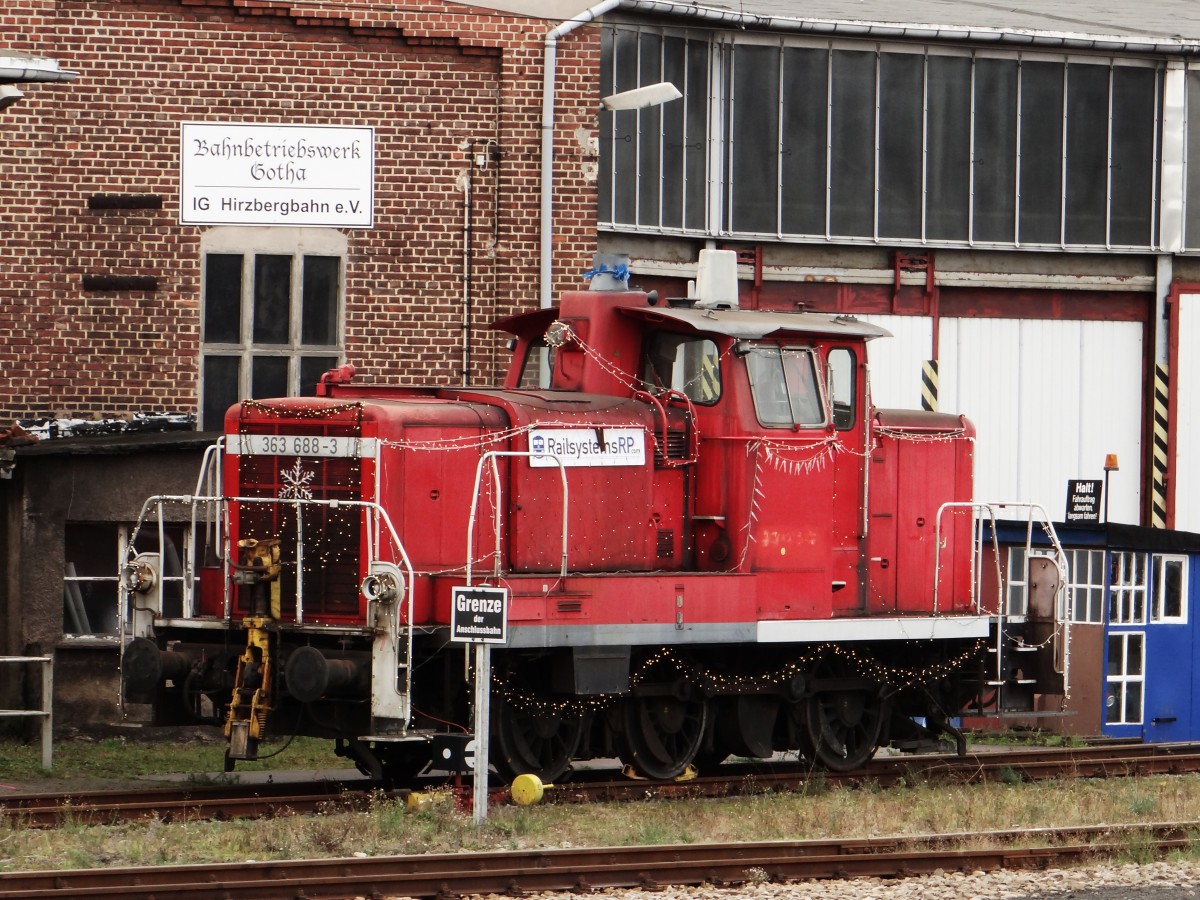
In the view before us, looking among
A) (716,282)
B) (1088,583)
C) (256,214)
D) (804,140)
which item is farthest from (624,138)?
(716,282)

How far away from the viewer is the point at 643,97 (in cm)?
1956

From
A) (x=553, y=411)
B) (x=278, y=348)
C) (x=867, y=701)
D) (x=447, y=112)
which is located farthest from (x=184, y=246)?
(x=867, y=701)

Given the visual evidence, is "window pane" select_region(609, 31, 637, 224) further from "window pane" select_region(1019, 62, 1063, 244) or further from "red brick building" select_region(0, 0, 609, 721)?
"window pane" select_region(1019, 62, 1063, 244)

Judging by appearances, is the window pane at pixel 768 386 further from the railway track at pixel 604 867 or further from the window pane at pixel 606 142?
the window pane at pixel 606 142

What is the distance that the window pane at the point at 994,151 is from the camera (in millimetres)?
24516

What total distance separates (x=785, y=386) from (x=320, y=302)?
638cm

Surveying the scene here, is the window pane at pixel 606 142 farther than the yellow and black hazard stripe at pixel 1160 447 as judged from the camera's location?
No

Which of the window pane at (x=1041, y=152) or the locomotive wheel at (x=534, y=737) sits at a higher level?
the window pane at (x=1041, y=152)

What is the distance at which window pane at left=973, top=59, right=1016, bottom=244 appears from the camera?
24.5 metres

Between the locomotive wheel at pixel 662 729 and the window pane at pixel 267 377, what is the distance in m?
6.43

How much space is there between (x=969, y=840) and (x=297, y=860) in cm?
387

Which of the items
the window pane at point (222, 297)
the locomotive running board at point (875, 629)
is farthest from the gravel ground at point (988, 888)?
the window pane at point (222, 297)

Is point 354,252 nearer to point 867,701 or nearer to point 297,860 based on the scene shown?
point 867,701

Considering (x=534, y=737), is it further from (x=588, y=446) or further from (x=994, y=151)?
(x=994, y=151)
